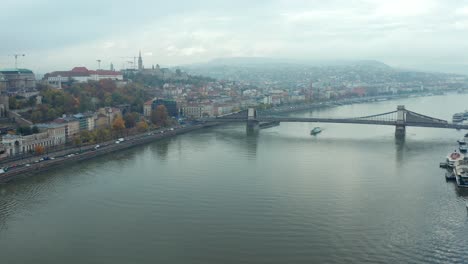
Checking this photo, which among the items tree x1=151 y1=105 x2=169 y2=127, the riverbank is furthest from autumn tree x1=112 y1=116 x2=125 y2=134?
tree x1=151 y1=105 x2=169 y2=127

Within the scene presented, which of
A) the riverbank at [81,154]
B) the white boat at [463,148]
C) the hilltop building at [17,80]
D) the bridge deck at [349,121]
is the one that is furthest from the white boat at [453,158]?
the hilltop building at [17,80]

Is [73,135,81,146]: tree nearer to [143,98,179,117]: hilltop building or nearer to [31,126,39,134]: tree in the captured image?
[31,126,39,134]: tree

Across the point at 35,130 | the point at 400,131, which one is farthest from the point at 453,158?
the point at 35,130

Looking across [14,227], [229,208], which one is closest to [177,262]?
[229,208]

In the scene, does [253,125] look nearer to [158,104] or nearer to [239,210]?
[158,104]

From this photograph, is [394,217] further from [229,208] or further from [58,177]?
[58,177]

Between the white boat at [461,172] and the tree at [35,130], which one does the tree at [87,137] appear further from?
the white boat at [461,172]
